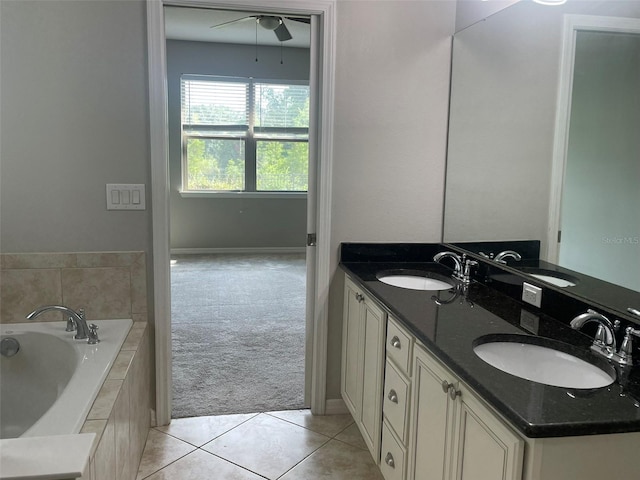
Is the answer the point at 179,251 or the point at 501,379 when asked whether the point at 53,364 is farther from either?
the point at 179,251

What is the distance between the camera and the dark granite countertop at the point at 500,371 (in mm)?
1079

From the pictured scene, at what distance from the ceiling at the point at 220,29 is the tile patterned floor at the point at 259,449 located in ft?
13.2

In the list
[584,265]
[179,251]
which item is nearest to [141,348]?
[584,265]

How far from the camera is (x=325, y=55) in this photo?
8.18ft

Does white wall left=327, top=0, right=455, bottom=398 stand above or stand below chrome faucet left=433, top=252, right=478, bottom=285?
above

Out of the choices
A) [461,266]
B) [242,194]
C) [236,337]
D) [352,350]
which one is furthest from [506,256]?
[242,194]

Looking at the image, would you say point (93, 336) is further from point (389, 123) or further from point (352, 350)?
point (389, 123)

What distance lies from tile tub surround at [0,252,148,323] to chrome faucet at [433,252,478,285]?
1.37m

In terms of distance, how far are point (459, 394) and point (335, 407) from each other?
1494 mm

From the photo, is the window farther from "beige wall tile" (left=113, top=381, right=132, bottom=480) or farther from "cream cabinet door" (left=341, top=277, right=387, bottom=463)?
"beige wall tile" (left=113, top=381, right=132, bottom=480)

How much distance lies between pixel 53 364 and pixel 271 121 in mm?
5292

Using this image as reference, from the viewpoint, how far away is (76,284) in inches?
96.1

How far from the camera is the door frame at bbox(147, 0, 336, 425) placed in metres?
2.35

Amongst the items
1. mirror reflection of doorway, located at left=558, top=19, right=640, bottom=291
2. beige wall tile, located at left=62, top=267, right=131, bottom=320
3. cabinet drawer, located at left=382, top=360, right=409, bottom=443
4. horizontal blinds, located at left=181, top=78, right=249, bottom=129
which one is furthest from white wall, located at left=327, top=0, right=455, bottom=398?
horizontal blinds, located at left=181, top=78, right=249, bottom=129
